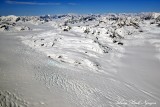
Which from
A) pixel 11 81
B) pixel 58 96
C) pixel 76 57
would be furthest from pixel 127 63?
pixel 11 81

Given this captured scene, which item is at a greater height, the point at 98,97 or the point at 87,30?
the point at 87,30

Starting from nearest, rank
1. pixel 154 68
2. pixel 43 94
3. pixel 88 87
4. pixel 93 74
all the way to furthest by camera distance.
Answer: pixel 43 94 → pixel 88 87 → pixel 93 74 → pixel 154 68

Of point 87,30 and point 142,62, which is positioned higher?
point 87,30

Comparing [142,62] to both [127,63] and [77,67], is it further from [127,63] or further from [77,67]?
[77,67]

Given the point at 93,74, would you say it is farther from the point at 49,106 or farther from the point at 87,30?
the point at 87,30

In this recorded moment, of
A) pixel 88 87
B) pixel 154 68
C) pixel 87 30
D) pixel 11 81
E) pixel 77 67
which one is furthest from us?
pixel 87 30

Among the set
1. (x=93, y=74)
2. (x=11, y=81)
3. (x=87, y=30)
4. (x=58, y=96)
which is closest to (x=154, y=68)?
(x=93, y=74)

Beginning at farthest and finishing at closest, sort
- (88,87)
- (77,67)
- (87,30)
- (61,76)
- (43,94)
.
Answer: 1. (87,30)
2. (77,67)
3. (61,76)
4. (88,87)
5. (43,94)

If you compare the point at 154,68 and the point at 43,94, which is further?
the point at 154,68

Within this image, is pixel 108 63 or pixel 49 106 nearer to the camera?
pixel 49 106
